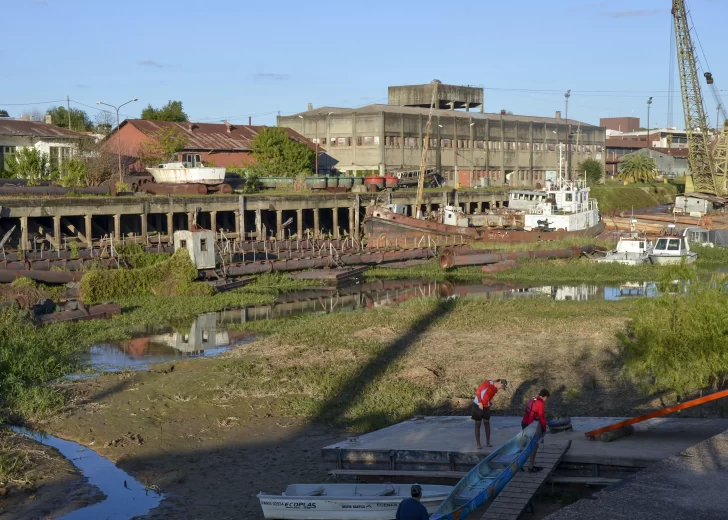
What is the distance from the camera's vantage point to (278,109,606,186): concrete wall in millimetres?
74812

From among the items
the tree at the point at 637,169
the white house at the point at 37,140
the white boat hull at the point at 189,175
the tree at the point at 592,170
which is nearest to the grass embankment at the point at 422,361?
the white boat hull at the point at 189,175

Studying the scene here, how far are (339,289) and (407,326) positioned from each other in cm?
1259

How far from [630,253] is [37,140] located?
38.1 m

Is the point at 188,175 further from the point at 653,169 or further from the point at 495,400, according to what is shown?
the point at 653,169

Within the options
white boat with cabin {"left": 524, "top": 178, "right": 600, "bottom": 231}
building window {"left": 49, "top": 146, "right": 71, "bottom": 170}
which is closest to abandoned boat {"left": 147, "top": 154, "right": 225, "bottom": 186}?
building window {"left": 49, "top": 146, "right": 71, "bottom": 170}

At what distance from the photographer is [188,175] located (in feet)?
175

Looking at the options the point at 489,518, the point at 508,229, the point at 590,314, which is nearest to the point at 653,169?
the point at 508,229

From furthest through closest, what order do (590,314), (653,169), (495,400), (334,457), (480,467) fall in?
1. (653,169)
2. (590,314)
3. (495,400)
4. (334,457)
5. (480,467)

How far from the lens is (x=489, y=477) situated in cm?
1251

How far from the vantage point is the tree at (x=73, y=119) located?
294 ft

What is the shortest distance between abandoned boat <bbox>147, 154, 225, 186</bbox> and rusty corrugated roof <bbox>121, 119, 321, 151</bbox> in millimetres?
9211

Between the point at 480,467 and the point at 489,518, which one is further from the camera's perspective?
the point at 480,467

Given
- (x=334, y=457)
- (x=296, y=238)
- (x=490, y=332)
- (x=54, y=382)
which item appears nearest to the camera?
(x=334, y=457)

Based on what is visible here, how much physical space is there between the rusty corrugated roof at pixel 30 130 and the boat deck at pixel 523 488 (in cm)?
5143
